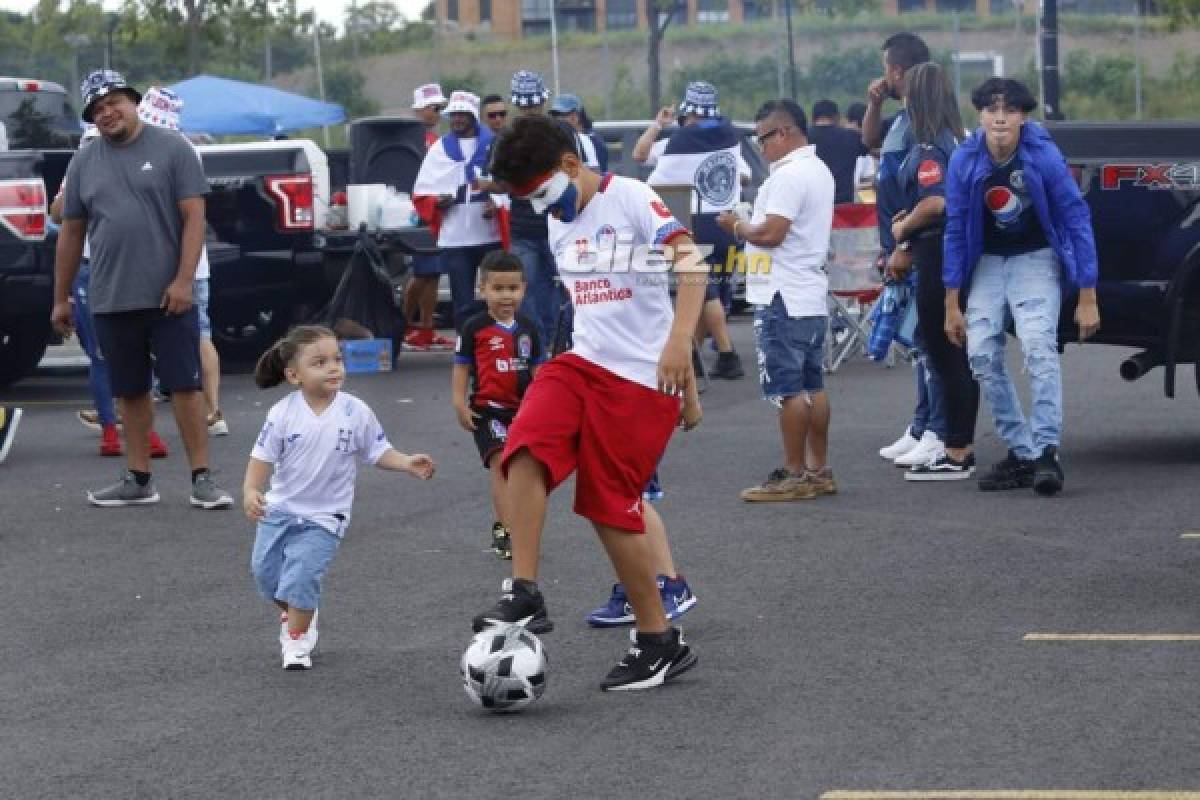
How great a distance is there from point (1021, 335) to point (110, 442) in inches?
202

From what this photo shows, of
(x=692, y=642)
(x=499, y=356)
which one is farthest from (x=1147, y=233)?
(x=692, y=642)

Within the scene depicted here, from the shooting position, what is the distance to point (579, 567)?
30.4 feet

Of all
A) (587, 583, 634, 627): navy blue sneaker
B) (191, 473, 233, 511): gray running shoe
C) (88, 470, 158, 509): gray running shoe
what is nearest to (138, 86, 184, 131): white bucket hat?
(88, 470, 158, 509): gray running shoe

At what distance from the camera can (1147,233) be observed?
11477mm

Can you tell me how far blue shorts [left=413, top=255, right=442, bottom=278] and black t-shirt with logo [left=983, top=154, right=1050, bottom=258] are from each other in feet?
26.6

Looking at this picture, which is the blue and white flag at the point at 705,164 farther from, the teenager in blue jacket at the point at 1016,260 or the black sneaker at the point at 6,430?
the teenager in blue jacket at the point at 1016,260

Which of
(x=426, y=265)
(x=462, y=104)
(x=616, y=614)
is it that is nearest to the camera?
(x=616, y=614)

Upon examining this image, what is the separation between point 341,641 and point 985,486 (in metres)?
3.96

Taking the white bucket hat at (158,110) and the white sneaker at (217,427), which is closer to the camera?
the white bucket hat at (158,110)

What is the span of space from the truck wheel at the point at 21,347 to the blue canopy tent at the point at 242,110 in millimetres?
13519

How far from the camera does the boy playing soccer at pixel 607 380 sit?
7031 millimetres

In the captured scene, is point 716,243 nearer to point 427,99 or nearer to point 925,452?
point 427,99

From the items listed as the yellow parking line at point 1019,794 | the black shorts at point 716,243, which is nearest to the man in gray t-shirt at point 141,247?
the yellow parking line at point 1019,794

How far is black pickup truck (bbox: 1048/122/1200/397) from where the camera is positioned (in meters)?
11.3
